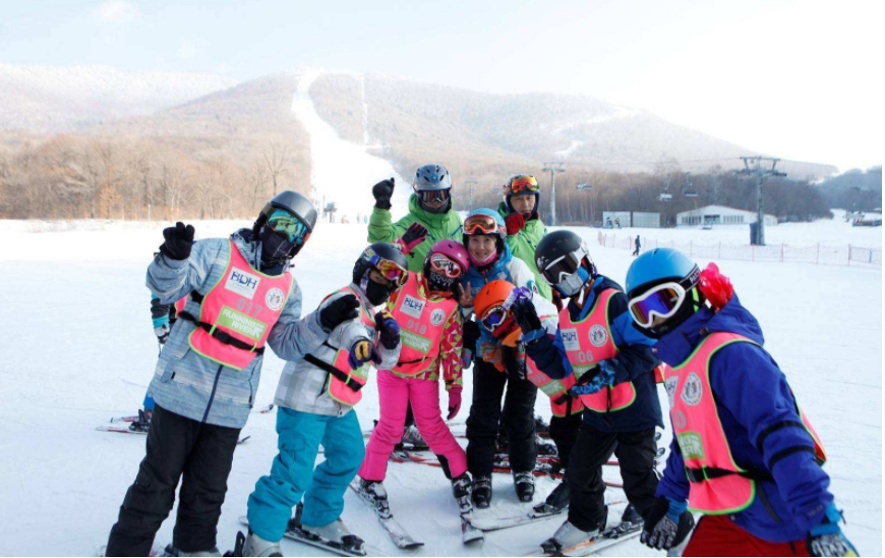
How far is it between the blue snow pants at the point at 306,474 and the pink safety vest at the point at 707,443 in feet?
5.50

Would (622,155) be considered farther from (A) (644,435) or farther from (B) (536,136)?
(A) (644,435)

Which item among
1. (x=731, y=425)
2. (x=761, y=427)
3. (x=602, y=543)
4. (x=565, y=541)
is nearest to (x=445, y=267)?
(x=565, y=541)

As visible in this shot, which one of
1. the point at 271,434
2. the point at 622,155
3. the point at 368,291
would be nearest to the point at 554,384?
the point at 368,291

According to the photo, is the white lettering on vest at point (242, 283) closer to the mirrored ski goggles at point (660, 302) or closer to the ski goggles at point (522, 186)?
the mirrored ski goggles at point (660, 302)

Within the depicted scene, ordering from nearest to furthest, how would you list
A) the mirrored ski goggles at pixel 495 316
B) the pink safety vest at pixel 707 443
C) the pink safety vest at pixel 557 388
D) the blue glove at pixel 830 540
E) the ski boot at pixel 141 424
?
the blue glove at pixel 830 540
the pink safety vest at pixel 707 443
the mirrored ski goggles at pixel 495 316
the pink safety vest at pixel 557 388
the ski boot at pixel 141 424

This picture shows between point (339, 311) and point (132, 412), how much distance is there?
376 centimetres

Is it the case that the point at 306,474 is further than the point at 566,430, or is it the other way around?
the point at 566,430

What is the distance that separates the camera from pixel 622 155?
132500 mm

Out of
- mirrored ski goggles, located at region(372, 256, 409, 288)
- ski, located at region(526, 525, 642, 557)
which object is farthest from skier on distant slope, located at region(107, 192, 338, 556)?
ski, located at region(526, 525, 642, 557)

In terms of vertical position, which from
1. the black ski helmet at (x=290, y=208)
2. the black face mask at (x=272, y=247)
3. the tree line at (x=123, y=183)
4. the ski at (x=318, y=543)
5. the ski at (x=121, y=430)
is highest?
the tree line at (x=123, y=183)

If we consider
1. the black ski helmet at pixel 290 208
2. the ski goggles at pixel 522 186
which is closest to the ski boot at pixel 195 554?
the black ski helmet at pixel 290 208

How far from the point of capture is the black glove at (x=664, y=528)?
2365 millimetres

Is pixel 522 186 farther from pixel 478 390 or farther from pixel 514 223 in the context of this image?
pixel 478 390

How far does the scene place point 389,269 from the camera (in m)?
3.05
